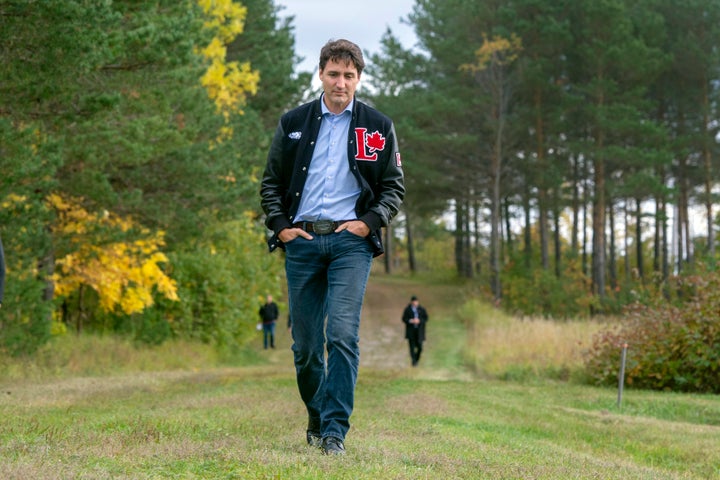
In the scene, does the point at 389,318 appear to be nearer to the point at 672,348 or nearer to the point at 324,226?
the point at 672,348

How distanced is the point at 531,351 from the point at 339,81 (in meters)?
19.0

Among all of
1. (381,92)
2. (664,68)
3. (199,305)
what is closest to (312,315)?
(199,305)

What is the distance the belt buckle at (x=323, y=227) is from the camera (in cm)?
595

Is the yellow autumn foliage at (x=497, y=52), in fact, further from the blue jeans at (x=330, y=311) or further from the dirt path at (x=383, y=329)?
the blue jeans at (x=330, y=311)

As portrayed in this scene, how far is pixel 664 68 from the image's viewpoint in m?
41.0

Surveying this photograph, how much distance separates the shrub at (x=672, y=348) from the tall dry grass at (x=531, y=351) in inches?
39.0

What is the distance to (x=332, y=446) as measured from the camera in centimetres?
576

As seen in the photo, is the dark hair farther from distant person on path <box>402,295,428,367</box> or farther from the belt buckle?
distant person on path <box>402,295,428,367</box>

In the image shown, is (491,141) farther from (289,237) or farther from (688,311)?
(289,237)

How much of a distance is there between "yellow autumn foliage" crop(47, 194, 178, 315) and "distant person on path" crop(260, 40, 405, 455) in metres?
14.7

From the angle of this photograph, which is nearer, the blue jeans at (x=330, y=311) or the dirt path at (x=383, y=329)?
the blue jeans at (x=330, y=311)

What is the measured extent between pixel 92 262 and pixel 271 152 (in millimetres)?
16430

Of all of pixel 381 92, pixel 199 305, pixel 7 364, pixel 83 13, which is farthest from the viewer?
pixel 381 92

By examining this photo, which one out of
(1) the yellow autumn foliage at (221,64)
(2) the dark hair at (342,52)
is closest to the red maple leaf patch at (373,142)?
(2) the dark hair at (342,52)
